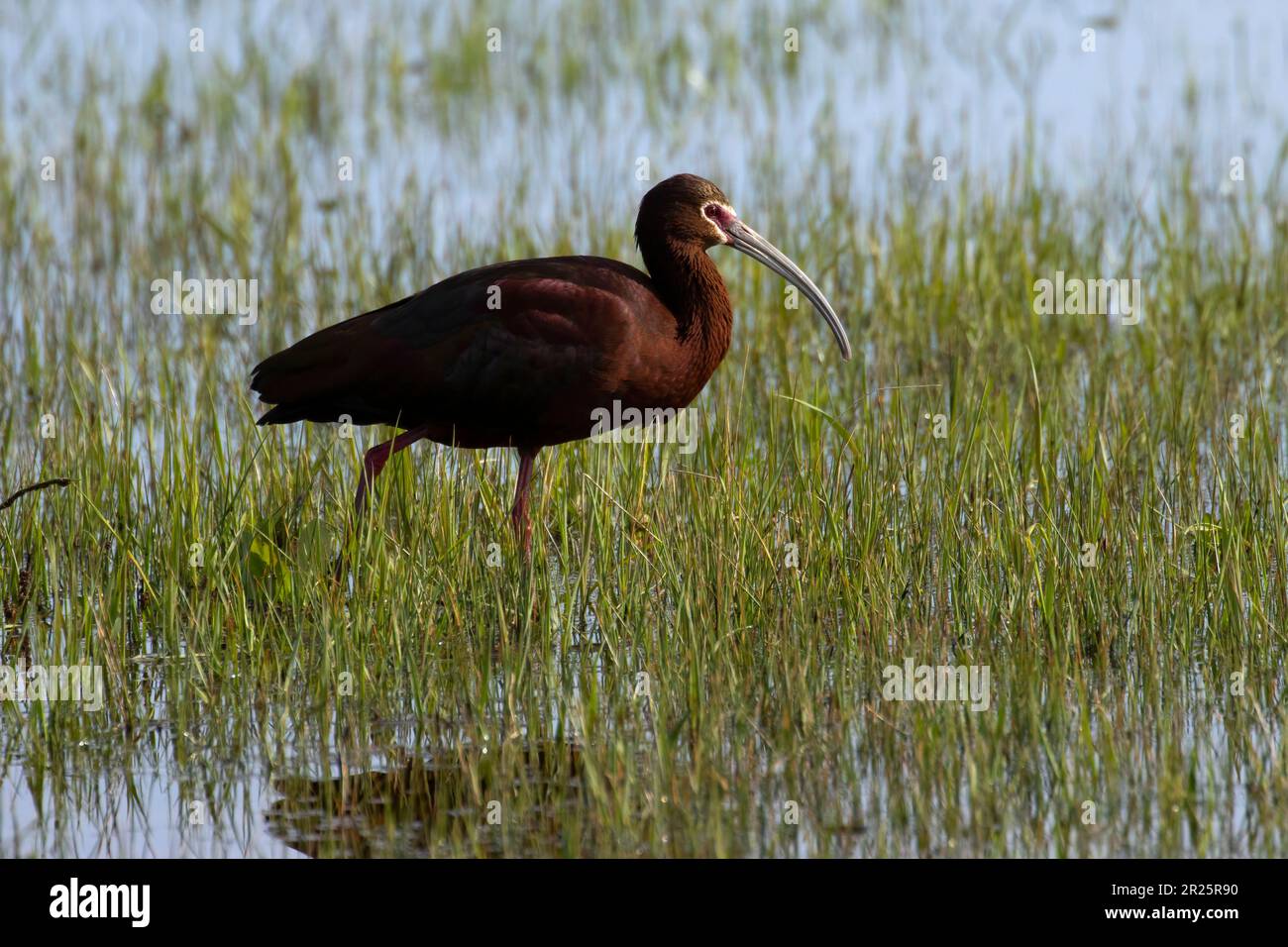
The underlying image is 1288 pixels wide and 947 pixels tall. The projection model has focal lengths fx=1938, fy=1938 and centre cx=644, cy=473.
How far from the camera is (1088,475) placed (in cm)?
597

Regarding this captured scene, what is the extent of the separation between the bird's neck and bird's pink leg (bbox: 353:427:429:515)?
0.86 meters

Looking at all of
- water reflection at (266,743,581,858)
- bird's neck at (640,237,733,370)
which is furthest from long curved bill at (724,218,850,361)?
water reflection at (266,743,581,858)

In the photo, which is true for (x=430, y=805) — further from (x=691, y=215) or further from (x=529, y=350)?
(x=691, y=215)

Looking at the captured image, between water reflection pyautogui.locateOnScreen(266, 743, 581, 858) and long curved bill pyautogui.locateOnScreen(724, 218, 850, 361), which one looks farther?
long curved bill pyautogui.locateOnScreen(724, 218, 850, 361)

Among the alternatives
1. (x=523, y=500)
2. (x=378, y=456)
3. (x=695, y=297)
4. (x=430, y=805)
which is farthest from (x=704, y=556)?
(x=430, y=805)

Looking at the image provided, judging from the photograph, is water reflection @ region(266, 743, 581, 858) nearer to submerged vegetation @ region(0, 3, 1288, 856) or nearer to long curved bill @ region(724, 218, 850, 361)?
submerged vegetation @ region(0, 3, 1288, 856)

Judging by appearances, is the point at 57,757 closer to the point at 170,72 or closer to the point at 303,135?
the point at 303,135

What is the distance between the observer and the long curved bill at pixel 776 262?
6172mm

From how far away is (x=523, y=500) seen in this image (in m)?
5.91

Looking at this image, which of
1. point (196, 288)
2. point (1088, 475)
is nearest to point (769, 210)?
point (196, 288)

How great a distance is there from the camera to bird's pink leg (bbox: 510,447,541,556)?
580 centimetres

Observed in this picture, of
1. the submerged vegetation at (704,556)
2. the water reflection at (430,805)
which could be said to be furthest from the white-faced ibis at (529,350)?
the water reflection at (430,805)

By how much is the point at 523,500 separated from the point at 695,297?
2.67ft

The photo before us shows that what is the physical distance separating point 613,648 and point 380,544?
0.71 m
